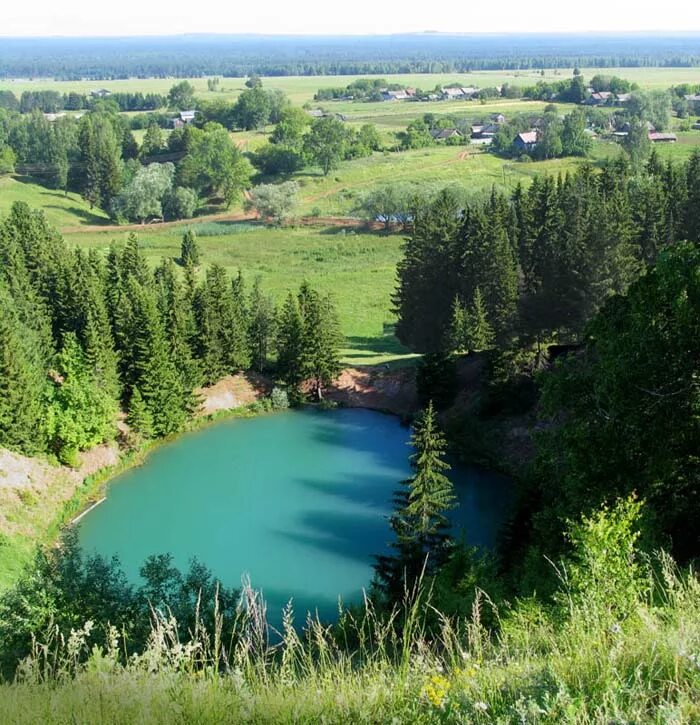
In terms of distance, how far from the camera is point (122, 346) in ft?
116

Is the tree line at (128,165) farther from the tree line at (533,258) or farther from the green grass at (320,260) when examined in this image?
the tree line at (533,258)

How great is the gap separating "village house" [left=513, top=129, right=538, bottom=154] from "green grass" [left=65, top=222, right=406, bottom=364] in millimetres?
42861

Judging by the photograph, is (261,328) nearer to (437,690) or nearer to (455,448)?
(455,448)

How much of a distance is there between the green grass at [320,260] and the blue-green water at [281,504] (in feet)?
29.9

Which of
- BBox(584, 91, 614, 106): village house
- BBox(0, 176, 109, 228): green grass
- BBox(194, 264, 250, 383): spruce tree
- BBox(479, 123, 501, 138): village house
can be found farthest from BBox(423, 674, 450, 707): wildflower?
BBox(584, 91, 614, 106): village house

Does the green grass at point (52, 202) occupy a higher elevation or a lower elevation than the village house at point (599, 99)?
lower

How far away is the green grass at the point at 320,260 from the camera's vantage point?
51375 mm

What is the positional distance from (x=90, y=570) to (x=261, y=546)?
10.9 metres

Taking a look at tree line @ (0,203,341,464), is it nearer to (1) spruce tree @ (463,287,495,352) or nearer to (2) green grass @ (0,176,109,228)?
(1) spruce tree @ (463,287,495,352)

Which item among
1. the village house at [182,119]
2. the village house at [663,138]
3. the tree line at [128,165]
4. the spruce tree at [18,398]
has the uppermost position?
the village house at [182,119]

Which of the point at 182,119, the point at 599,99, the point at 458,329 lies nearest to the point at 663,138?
the point at 599,99

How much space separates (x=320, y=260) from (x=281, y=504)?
4415 centimetres

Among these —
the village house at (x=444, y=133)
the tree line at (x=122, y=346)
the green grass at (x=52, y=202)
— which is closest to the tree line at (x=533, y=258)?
the tree line at (x=122, y=346)

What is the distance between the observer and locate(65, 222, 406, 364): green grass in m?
51.4
